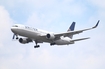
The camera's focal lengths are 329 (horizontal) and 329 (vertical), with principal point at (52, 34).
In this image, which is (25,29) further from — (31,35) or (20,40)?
(20,40)

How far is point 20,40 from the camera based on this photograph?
79.6 m

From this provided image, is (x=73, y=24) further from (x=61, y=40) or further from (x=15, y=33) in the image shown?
(x=15, y=33)

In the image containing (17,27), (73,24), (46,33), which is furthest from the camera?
(73,24)

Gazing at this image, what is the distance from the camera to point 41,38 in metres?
73.6

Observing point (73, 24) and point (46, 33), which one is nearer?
point (46, 33)

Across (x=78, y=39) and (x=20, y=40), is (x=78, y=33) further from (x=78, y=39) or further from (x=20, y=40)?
(x=20, y=40)

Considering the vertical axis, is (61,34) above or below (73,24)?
below

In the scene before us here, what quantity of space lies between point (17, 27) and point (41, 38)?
6.06 meters

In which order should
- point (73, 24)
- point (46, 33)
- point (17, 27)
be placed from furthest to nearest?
point (73, 24)
point (46, 33)
point (17, 27)

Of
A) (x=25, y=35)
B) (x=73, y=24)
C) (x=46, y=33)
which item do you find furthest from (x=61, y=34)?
(x=73, y=24)

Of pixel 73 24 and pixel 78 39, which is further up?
pixel 73 24

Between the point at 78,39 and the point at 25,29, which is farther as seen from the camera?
the point at 78,39

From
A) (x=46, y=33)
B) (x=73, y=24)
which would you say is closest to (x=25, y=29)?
(x=46, y=33)

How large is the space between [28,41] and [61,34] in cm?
913
